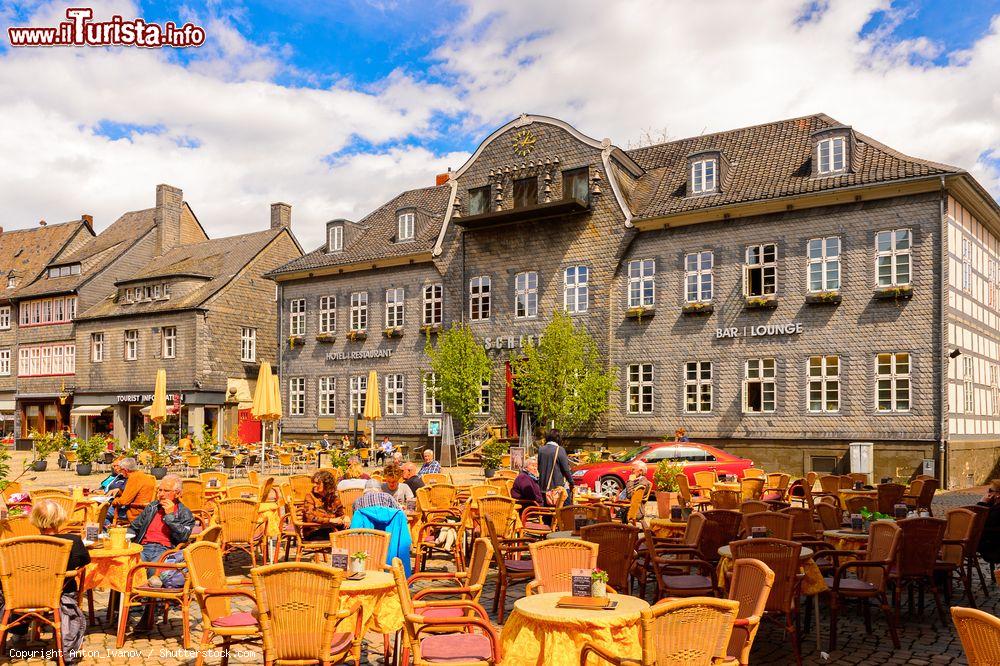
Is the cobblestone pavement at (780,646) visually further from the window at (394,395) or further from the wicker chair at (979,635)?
the window at (394,395)

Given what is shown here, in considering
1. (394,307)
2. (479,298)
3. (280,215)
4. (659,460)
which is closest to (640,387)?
(479,298)

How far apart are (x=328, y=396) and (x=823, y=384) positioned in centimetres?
2026

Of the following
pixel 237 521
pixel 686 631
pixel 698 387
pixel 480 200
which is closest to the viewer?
pixel 686 631

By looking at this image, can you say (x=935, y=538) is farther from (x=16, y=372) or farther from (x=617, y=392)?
(x=16, y=372)

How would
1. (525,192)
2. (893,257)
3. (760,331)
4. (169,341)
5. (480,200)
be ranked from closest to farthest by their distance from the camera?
(893,257) < (760,331) < (525,192) < (480,200) < (169,341)

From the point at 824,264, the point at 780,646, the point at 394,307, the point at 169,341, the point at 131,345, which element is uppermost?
the point at 824,264

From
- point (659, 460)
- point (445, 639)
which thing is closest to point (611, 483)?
point (659, 460)

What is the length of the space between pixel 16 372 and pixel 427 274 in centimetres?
2887

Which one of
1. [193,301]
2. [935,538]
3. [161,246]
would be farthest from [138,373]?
[935,538]

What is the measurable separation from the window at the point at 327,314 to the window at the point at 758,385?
17886 mm

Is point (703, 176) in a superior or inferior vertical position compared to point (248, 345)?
superior

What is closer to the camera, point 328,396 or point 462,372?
point 462,372

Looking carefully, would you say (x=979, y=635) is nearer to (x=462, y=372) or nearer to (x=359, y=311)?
(x=462, y=372)

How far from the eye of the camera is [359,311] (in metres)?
36.2
